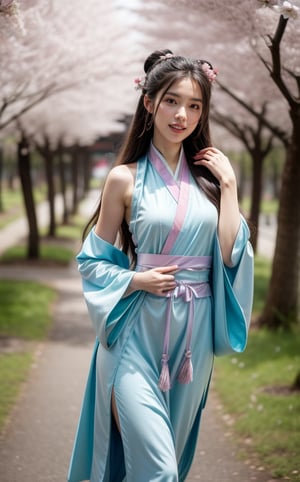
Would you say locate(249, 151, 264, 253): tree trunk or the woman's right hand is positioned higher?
the woman's right hand

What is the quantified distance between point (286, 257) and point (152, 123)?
5.80 m

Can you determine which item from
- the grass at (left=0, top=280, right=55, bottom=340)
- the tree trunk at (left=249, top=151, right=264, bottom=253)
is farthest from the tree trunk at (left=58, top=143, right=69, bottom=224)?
the grass at (left=0, top=280, right=55, bottom=340)

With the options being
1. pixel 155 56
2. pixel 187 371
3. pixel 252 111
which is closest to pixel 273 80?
pixel 252 111

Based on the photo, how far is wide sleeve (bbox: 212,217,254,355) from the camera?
3.16 m

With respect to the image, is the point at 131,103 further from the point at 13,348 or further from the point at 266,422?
the point at 266,422

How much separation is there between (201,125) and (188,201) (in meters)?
0.40

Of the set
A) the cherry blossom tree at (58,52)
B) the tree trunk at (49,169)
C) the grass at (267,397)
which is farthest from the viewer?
the tree trunk at (49,169)

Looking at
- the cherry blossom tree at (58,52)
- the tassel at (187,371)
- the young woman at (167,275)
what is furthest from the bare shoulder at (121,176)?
the cherry blossom tree at (58,52)

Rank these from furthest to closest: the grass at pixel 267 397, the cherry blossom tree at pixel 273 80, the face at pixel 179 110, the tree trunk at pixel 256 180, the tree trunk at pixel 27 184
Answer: the tree trunk at pixel 27 184 → the tree trunk at pixel 256 180 → the cherry blossom tree at pixel 273 80 → the grass at pixel 267 397 → the face at pixel 179 110

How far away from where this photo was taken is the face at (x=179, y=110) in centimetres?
316

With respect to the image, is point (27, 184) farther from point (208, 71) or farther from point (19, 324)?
point (208, 71)

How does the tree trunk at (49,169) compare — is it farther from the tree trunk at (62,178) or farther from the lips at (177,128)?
the lips at (177,128)

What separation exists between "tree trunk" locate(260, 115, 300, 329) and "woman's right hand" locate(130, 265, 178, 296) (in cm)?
548

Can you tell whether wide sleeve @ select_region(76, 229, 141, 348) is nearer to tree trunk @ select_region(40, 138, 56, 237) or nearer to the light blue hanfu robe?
the light blue hanfu robe
